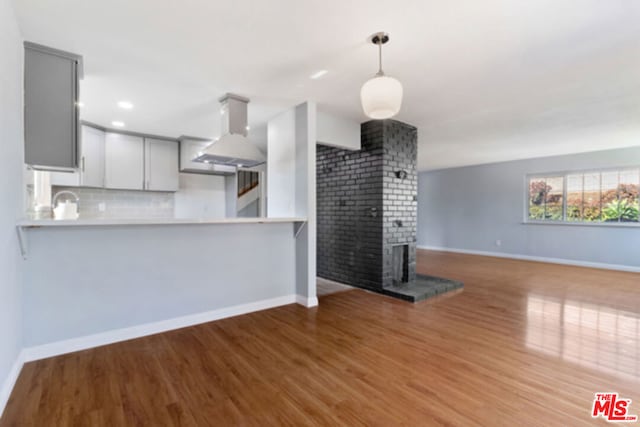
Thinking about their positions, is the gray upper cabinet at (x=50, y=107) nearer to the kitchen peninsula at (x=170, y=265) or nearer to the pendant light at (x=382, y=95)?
the kitchen peninsula at (x=170, y=265)

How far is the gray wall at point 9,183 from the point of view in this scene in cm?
166

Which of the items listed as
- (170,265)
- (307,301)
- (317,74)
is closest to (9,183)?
(170,265)

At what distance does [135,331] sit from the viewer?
8.50ft

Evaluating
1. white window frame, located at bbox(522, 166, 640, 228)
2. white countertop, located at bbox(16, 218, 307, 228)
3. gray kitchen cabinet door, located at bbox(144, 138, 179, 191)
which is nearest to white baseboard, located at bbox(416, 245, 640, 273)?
white window frame, located at bbox(522, 166, 640, 228)

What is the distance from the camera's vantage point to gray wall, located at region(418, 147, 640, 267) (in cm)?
585

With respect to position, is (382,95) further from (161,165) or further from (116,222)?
(161,165)

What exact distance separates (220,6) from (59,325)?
2605mm

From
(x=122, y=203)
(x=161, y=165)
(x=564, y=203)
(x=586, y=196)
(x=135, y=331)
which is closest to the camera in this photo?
(x=135, y=331)

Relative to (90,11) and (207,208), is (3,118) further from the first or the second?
(207,208)

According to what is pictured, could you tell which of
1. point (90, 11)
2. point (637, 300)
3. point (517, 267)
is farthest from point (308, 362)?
point (517, 267)

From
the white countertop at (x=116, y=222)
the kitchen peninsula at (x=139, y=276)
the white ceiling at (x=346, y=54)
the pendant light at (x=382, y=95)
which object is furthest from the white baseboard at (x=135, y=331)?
the pendant light at (x=382, y=95)

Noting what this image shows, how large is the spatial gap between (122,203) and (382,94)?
4.47 meters

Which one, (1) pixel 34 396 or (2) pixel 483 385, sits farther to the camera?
(2) pixel 483 385

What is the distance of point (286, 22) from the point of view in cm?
199
